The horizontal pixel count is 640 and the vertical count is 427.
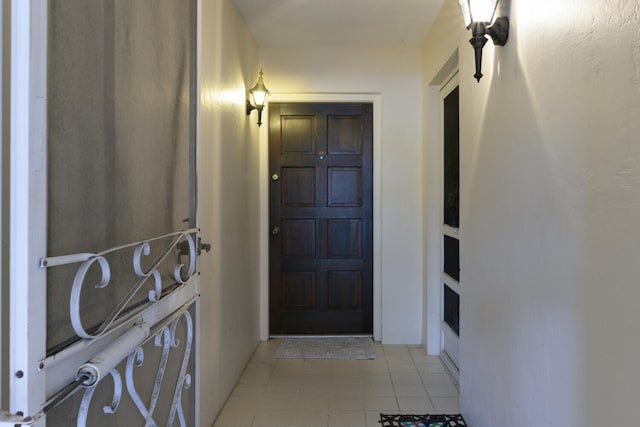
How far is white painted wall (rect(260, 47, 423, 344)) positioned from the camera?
11.2 ft

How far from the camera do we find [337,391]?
2604 millimetres

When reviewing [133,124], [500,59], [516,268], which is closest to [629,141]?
[516,268]

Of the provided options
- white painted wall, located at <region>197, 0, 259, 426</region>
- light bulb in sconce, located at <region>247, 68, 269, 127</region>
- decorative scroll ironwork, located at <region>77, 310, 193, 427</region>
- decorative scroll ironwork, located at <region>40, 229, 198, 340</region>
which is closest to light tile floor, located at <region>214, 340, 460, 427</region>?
white painted wall, located at <region>197, 0, 259, 426</region>

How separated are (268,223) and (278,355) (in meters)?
1.08

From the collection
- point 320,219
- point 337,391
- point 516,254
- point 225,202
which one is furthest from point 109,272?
point 320,219

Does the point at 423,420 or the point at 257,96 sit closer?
the point at 423,420

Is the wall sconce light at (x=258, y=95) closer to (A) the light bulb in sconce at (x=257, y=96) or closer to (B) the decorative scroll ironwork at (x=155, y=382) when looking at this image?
(A) the light bulb in sconce at (x=257, y=96)

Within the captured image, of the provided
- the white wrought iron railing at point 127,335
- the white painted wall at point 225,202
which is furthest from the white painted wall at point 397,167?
the white wrought iron railing at point 127,335

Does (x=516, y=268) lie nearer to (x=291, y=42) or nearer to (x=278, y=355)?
(x=278, y=355)

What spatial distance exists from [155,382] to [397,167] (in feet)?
8.75

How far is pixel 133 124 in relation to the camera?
1043 millimetres

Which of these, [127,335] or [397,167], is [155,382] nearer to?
[127,335]

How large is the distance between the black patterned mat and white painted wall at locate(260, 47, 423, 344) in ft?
3.86

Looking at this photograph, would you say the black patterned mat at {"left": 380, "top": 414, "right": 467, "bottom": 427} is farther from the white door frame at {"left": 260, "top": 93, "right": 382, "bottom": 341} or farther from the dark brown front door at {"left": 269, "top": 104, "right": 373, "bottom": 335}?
the dark brown front door at {"left": 269, "top": 104, "right": 373, "bottom": 335}
